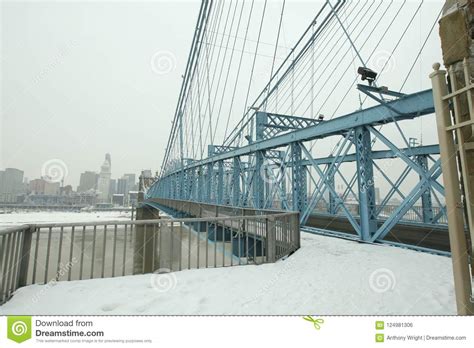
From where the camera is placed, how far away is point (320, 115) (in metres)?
16.7

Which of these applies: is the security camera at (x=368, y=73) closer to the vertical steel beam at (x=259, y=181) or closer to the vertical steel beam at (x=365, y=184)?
the vertical steel beam at (x=365, y=184)

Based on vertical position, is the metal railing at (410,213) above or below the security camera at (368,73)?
below

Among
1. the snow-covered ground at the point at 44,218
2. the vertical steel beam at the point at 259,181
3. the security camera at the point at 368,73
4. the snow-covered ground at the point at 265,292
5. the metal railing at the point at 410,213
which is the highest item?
the security camera at the point at 368,73

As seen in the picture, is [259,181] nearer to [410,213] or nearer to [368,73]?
[368,73]

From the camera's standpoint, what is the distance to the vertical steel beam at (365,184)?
743cm

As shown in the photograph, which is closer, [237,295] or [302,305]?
[302,305]

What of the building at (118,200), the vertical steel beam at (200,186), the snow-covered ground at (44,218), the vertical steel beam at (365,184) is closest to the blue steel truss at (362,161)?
the vertical steel beam at (365,184)

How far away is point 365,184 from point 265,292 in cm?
566

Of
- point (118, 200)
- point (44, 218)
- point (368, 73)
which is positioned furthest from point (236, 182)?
point (118, 200)

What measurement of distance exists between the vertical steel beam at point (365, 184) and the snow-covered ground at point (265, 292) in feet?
8.21

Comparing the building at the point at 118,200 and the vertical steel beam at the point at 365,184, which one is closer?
the vertical steel beam at the point at 365,184
